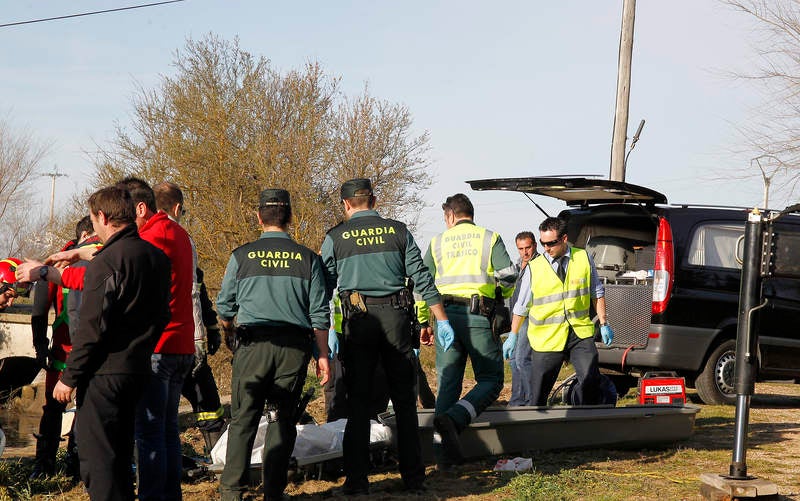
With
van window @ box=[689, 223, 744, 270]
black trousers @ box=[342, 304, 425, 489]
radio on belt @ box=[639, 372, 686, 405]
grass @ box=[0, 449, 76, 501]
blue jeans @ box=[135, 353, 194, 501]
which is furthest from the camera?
van window @ box=[689, 223, 744, 270]

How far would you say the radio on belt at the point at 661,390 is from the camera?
7.99 m

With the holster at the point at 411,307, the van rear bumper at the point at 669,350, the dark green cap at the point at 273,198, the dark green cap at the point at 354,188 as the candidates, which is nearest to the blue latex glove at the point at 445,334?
the holster at the point at 411,307

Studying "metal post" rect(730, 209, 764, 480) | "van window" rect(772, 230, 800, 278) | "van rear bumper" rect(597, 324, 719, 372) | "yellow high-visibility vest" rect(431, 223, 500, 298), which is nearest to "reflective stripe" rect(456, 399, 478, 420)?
"yellow high-visibility vest" rect(431, 223, 500, 298)

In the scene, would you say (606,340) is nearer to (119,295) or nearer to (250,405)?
(250,405)

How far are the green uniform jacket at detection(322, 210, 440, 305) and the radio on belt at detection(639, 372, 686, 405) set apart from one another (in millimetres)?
2805

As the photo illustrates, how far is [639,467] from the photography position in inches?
268

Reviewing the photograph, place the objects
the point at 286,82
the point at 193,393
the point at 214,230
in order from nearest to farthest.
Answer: the point at 193,393, the point at 214,230, the point at 286,82

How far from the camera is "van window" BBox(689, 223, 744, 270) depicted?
9.74 metres

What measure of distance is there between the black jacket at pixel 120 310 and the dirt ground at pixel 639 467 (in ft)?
5.26

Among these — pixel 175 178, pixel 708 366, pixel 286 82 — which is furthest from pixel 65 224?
pixel 708 366

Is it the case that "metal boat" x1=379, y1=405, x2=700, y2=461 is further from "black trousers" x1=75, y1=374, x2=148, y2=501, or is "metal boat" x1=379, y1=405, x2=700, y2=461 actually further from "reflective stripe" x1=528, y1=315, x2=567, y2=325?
"black trousers" x1=75, y1=374, x2=148, y2=501

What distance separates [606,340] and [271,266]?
3431 millimetres

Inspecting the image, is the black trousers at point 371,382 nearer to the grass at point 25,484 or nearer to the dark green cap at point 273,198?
the dark green cap at point 273,198

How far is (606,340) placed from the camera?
Result: 7773mm
